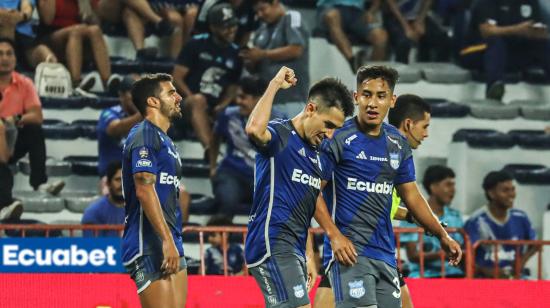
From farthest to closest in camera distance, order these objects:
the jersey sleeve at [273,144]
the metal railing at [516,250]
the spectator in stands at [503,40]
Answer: the spectator in stands at [503,40], the metal railing at [516,250], the jersey sleeve at [273,144]

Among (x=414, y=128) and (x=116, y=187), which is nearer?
(x=414, y=128)

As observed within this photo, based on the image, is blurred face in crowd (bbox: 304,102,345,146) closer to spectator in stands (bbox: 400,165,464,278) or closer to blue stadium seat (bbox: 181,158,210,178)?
spectator in stands (bbox: 400,165,464,278)

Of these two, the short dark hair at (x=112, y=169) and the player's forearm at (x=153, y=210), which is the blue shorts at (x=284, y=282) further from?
the short dark hair at (x=112, y=169)

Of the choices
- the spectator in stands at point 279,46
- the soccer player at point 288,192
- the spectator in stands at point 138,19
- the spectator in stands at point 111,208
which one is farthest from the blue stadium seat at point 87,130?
the soccer player at point 288,192

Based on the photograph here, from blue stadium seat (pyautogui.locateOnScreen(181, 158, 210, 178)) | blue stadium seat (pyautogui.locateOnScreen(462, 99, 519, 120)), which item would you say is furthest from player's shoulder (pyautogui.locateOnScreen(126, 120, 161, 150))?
blue stadium seat (pyautogui.locateOnScreen(462, 99, 519, 120))

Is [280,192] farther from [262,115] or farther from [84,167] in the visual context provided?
[84,167]

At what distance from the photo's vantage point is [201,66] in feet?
48.3

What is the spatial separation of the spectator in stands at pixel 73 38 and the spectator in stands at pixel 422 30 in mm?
3129

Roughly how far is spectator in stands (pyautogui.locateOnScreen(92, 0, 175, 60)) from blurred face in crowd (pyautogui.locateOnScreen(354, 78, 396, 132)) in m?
6.78

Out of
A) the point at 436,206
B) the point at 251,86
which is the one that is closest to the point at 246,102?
the point at 251,86

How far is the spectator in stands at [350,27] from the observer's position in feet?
50.9

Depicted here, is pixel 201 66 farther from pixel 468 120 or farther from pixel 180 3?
pixel 468 120

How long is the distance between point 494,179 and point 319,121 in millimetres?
5162

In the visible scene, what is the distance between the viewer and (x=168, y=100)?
905 cm
